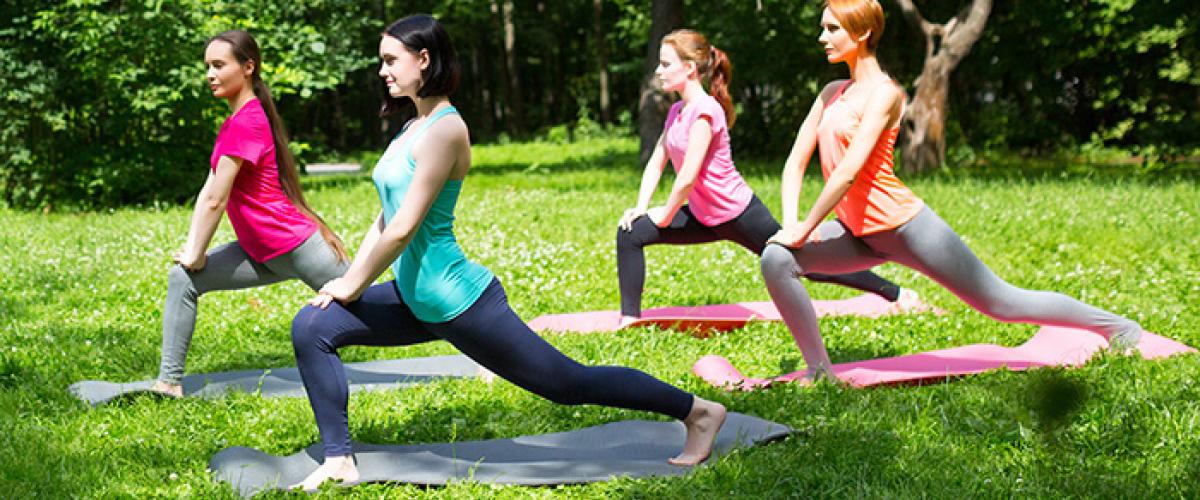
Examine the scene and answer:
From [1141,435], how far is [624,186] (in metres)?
14.1

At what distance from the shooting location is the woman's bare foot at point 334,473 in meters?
4.44

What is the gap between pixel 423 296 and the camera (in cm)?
429

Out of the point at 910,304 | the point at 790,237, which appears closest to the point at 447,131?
the point at 790,237

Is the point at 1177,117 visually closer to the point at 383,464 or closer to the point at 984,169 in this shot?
the point at 984,169

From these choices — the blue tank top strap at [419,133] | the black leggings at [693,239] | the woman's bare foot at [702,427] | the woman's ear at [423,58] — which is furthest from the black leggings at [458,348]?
the black leggings at [693,239]

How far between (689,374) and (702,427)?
1.66 m

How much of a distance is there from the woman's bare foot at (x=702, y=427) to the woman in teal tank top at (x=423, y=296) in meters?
0.10

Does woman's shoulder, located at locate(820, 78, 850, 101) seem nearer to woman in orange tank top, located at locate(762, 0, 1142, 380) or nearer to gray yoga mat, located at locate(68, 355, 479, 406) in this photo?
woman in orange tank top, located at locate(762, 0, 1142, 380)

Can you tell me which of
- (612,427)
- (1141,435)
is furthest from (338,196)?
(1141,435)

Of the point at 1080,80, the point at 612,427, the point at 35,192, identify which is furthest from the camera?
the point at 1080,80

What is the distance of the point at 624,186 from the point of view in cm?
1864

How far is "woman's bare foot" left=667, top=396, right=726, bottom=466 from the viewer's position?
4.64 meters

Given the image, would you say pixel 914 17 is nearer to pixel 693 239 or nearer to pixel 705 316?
pixel 705 316

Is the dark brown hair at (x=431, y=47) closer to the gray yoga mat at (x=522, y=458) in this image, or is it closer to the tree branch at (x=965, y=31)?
the gray yoga mat at (x=522, y=458)
